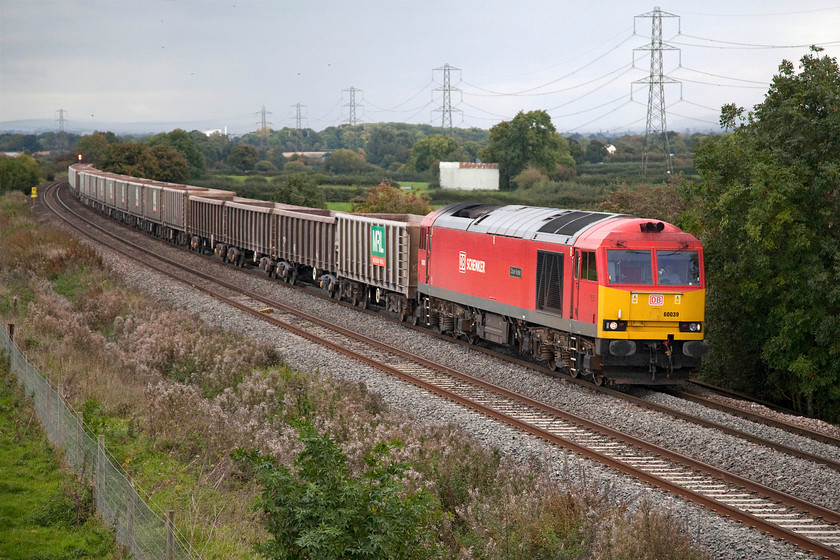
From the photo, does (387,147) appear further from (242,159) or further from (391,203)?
(391,203)

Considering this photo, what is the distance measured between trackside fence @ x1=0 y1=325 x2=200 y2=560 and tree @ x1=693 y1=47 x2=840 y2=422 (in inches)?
543

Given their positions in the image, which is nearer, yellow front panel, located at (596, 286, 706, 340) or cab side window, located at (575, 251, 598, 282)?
yellow front panel, located at (596, 286, 706, 340)

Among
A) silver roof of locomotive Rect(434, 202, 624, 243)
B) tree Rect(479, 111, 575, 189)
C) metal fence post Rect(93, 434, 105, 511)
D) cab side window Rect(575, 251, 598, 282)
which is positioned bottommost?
metal fence post Rect(93, 434, 105, 511)

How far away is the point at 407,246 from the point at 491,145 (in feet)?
266

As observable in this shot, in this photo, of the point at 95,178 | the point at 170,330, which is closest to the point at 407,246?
the point at 170,330

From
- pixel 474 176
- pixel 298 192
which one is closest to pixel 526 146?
pixel 474 176

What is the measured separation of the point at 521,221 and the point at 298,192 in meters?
45.0

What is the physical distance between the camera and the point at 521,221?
19.3 m

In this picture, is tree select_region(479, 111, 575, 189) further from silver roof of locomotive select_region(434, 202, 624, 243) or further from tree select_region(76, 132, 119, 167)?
tree select_region(76, 132, 119, 167)

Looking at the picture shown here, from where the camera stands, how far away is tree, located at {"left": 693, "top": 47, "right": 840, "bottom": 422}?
59.9 ft

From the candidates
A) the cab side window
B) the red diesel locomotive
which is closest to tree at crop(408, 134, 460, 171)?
the red diesel locomotive

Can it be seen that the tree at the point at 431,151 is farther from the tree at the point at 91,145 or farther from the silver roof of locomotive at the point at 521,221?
the silver roof of locomotive at the point at 521,221

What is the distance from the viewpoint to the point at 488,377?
18.2 m

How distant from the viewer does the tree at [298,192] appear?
6225cm
